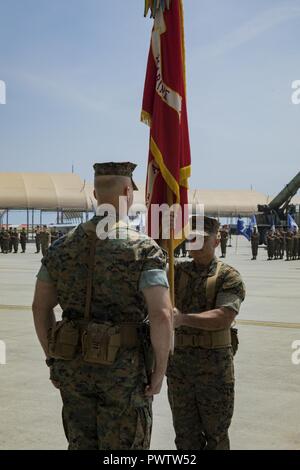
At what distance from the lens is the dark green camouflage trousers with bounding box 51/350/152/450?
3.06 metres

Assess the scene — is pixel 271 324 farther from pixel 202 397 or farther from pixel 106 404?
pixel 106 404

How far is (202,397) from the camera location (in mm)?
3953

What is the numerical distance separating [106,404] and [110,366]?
0.58ft

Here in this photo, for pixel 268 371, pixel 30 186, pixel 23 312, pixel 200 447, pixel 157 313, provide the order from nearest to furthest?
pixel 157 313
pixel 200 447
pixel 268 371
pixel 23 312
pixel 30 186

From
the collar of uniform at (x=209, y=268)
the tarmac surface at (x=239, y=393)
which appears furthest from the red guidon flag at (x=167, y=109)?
the tarmac surface at (x=239, y=393)

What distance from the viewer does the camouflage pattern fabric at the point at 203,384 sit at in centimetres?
393

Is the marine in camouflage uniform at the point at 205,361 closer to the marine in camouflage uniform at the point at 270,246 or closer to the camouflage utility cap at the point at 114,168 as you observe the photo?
the camouflage utility cap at the point at 114,168

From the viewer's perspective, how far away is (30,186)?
88188mm

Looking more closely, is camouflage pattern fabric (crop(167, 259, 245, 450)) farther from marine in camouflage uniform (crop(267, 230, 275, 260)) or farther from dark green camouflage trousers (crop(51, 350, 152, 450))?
marine in camouflage uniform (crop(267, 230, 275, 260))

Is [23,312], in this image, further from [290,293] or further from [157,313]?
[157,313]

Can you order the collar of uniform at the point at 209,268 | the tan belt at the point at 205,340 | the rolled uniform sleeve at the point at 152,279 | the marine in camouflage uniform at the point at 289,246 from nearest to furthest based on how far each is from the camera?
the rolled uniform sleeve at the point at 152,279 < the tan belt at the point at 205,340 < the collar of uniform at the point at 209,268 < the marine in camouflage uniform at the point at 289,246

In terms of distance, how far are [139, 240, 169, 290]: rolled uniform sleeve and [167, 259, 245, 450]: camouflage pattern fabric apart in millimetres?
999
